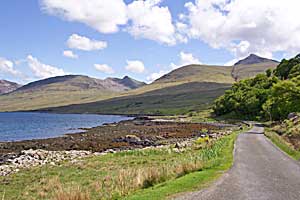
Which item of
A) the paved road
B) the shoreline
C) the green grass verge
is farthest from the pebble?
the paved road

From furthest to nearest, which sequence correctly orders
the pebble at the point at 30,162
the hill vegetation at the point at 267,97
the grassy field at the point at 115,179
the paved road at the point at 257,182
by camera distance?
the hill vegetation at the point at 267,97 → the pebble at the point at 30,162 → the grassy field at the point at 115,179 → the paved road at the point at 257,182

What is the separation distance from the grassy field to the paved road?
840mm

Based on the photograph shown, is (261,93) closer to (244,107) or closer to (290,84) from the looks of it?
(244,107)

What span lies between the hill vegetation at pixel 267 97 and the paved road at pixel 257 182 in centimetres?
5018

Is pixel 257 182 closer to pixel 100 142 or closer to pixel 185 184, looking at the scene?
pixel 185 184

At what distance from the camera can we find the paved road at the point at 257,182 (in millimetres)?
15633

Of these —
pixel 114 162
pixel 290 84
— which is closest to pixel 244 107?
pixel 290 84

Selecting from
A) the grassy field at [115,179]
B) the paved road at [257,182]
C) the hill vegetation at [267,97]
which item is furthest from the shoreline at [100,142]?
the paved road at [257,182]

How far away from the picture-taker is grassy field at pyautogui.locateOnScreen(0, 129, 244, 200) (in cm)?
1728

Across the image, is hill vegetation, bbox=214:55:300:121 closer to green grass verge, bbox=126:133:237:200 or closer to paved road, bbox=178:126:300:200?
paved road, bbox=178:126:300:200

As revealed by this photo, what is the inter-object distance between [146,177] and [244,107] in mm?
107320

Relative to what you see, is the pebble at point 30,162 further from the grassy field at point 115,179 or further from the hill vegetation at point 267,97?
the hill vegetation at point 267,97

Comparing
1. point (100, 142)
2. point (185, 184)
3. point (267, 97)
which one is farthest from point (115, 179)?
point (267, 97)

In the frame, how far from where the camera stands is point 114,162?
37.5m
